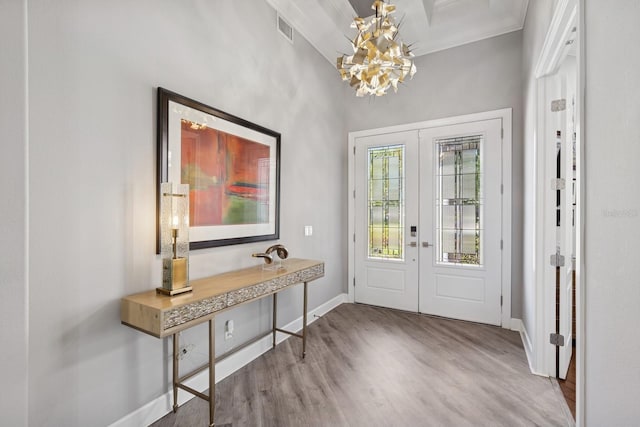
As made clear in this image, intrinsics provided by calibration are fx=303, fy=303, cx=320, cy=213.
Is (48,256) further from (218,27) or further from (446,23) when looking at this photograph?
(446,23)

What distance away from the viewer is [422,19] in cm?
345

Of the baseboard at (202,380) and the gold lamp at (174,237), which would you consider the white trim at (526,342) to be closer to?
the baseboard at (202,380)

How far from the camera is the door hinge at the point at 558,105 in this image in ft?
7.90

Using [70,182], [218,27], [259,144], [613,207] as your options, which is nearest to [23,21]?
[70,182]

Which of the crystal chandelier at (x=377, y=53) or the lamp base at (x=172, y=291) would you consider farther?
the crystal chandelier at (x=377, y=53)

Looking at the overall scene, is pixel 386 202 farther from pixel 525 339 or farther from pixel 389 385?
pixel 389 385

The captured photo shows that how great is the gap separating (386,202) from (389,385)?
2.39 metres

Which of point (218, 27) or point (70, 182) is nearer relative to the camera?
point (70, 182)

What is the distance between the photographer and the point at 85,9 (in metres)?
1.62

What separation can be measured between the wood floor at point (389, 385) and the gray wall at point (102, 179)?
507 millimetres

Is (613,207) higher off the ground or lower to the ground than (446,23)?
lower

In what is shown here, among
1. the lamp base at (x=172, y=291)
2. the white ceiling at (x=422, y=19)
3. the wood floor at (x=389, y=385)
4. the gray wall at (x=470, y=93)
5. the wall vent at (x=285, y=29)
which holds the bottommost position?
the wood floor at (x=389, y=385)

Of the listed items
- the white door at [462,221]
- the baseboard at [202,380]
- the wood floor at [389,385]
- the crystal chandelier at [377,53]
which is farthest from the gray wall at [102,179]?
the white door at [462,221]

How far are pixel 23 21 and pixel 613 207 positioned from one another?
2.44 metres
